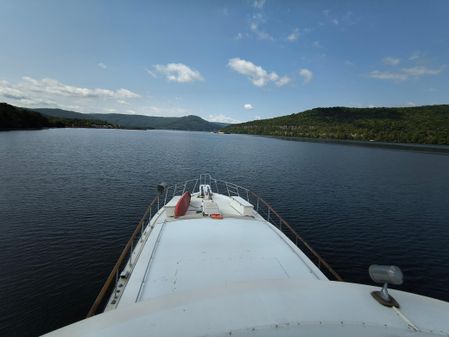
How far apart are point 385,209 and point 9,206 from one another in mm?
40114

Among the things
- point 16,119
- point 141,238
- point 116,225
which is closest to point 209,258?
point 141,238

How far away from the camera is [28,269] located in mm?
15211

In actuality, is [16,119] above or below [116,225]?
above

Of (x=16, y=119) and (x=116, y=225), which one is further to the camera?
(x=16, y=119)

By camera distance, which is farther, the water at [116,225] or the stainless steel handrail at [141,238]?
the water at [116,225]

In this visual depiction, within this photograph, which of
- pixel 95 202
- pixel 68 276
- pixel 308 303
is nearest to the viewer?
pixel 308 303

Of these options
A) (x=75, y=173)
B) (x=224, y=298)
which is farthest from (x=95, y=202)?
(x=224, y=298)

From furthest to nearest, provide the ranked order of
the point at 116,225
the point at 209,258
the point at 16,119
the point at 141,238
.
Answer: the point at 16,119 < the point at 116,225 < the point at 141,238 < the point at 209,258

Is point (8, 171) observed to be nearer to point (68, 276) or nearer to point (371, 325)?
point (68, 276)

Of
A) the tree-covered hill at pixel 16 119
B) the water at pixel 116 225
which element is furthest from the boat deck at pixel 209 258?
the tree-covered hill at pixel 16 119

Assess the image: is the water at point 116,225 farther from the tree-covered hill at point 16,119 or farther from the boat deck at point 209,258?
the tree-covered hill at point 16,119

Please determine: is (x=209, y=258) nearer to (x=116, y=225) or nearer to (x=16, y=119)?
(x=116, y=225)

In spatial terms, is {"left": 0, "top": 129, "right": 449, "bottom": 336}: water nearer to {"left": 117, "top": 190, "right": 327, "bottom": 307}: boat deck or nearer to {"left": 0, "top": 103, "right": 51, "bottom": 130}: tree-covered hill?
{"left": 117, "top": 190, "right": 327, "bottom": 307}: boat deck

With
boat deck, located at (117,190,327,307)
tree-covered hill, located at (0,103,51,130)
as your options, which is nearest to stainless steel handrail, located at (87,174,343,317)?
boat deck, located at (117,190,327,307)
